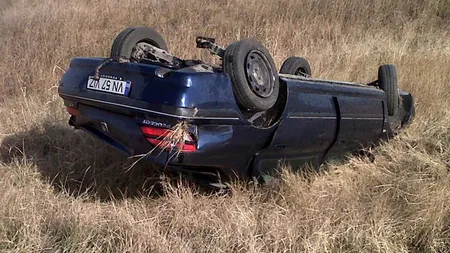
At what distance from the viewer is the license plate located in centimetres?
272

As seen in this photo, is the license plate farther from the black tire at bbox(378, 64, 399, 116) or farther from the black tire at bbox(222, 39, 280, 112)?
the black tire at bbox(378, 64, 399, 116)

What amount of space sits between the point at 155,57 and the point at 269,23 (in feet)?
16.5

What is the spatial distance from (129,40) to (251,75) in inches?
35.9

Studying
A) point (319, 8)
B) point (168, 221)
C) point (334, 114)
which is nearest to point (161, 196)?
point (168, 221)

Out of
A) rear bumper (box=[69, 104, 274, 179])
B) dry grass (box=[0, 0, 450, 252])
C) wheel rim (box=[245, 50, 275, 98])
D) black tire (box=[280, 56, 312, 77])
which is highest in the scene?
wheel rim (box=[245, 50, 275, 98])

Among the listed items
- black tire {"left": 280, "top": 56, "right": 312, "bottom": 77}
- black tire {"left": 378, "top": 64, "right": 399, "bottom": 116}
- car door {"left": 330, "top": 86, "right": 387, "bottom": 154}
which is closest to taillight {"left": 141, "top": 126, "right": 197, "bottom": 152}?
car door {"left": 330, "top": 86, "right": 387, "bottom": 154}

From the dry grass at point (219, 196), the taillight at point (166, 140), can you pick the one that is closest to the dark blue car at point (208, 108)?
the taillight at point (166, 140)

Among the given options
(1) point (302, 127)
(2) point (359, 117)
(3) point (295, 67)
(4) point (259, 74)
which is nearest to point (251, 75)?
(4) point (259, 74)

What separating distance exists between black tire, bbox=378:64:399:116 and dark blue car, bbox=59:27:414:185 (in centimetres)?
85

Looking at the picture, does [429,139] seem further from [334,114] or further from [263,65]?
[263,65]

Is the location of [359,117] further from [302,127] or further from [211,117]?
[211,117]

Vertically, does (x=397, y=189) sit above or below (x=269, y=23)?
below

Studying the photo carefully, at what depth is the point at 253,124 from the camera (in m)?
2.92

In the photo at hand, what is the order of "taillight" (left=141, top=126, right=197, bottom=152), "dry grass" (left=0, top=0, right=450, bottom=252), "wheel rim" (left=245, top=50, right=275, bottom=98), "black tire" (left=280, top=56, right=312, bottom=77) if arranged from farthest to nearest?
"black tire" (left=280, top=56, right=312, bottom=77) → "wheel rim" (left=245, top=50, right=275, bottom=98) → "dry grass" (left=0, top=0, right=450, bottom=252) → "taillight" (left=141, top=126, right=197, bottom=152)
